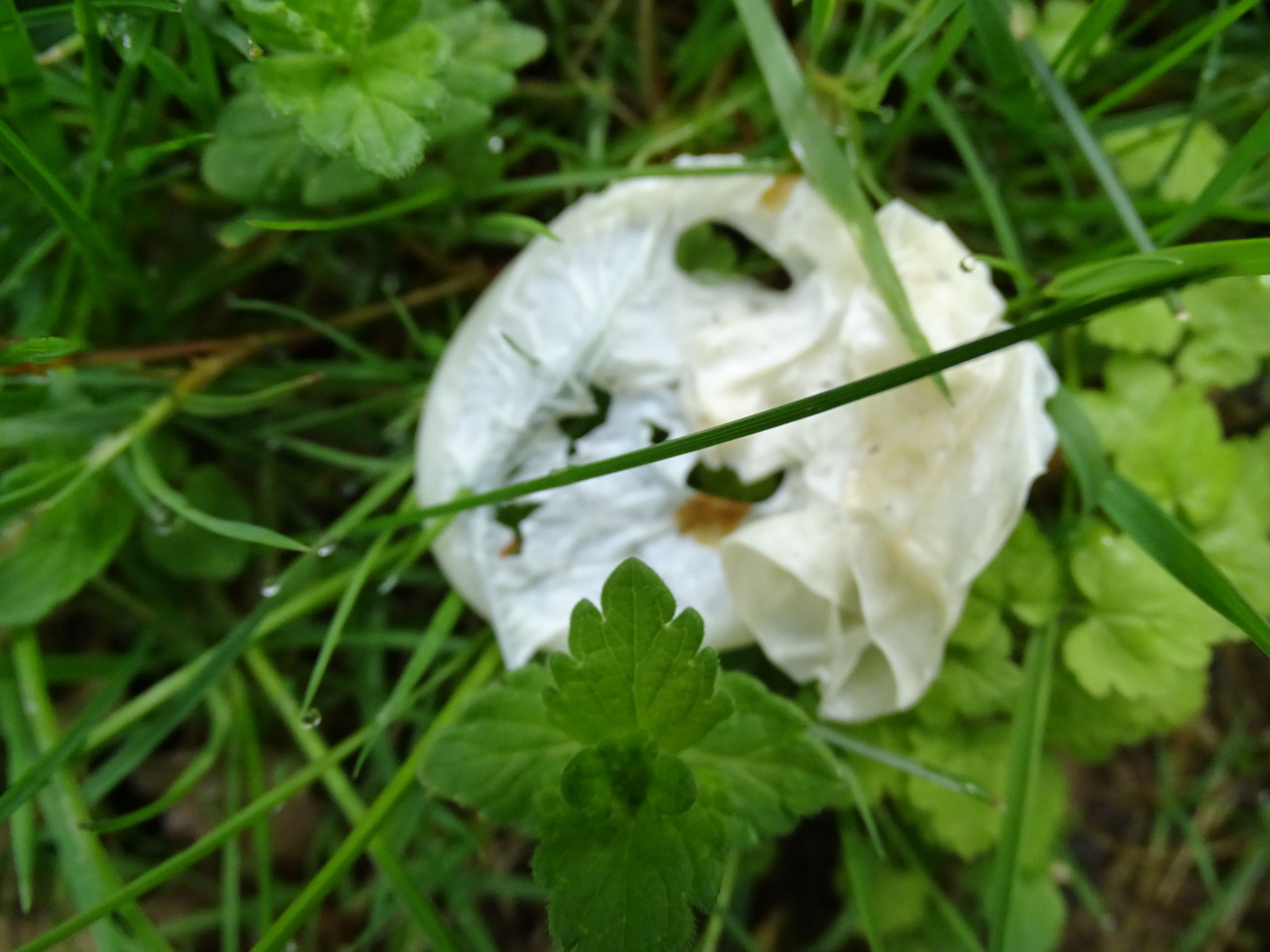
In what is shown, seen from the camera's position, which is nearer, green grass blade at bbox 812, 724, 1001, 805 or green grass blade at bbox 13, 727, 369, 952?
green grass blade at bbox 13, 727, 369, 952

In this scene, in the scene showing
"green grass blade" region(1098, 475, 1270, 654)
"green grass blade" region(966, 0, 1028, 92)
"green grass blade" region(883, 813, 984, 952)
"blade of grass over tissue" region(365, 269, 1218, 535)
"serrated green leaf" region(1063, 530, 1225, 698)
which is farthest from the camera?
"green grass blade" region(883, 813, 984, 952)

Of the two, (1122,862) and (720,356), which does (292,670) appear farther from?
(1122,862)

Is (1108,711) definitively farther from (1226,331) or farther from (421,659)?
(421,659)

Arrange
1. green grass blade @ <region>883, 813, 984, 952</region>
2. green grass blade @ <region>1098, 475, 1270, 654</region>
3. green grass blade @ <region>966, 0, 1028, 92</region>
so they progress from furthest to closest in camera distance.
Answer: green grass blade @ <region>883, 813, 984, 952</region> → green grass blade @ <region>966, 0, 1028, 92</region> → green grass blade @ <region>1098, 475, 1270, 654</region>

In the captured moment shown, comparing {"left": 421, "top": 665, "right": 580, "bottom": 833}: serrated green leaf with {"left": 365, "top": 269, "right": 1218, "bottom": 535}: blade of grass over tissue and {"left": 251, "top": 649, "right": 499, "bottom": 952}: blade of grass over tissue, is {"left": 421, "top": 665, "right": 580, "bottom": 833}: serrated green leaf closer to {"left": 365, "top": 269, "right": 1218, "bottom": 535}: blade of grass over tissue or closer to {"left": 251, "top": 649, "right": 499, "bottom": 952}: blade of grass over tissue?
{"left": 251, "top": 649, "right": 499, "bottom": 952}: blade of grass over tissue

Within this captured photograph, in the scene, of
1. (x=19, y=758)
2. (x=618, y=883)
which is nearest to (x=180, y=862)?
(x=19, y=758)

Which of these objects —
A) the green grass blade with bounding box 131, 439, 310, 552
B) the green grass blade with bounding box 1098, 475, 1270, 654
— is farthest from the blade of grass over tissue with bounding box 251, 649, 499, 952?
the green grass blade with bounding box 1098, 475, 1270, 654

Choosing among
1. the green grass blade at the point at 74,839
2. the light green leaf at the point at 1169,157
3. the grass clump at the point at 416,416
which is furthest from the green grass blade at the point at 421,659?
the light green leaf at the point at 1169,157
